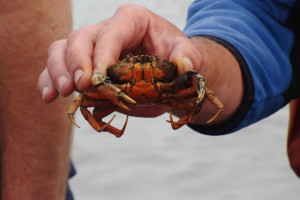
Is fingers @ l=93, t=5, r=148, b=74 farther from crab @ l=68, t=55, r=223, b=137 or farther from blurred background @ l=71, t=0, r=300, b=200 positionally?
blurred background @ l=71, t=0, r=300, b=200

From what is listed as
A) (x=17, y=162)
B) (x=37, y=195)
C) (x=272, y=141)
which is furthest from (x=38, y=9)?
(x=272, y=141)

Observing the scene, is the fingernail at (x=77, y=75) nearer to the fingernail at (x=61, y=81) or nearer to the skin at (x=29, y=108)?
the fingernail at (x=61, y=81)

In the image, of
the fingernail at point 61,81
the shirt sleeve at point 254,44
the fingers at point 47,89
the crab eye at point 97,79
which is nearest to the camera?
the crab eye at point 97,79

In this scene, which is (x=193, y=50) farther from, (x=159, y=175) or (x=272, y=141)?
(x=272, y=141)

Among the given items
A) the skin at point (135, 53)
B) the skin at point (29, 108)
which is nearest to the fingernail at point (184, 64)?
the skin at point (135, 53)

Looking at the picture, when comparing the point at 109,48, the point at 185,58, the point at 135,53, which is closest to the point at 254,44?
the point at 135,53

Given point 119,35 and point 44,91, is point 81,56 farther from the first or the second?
point 44,91
